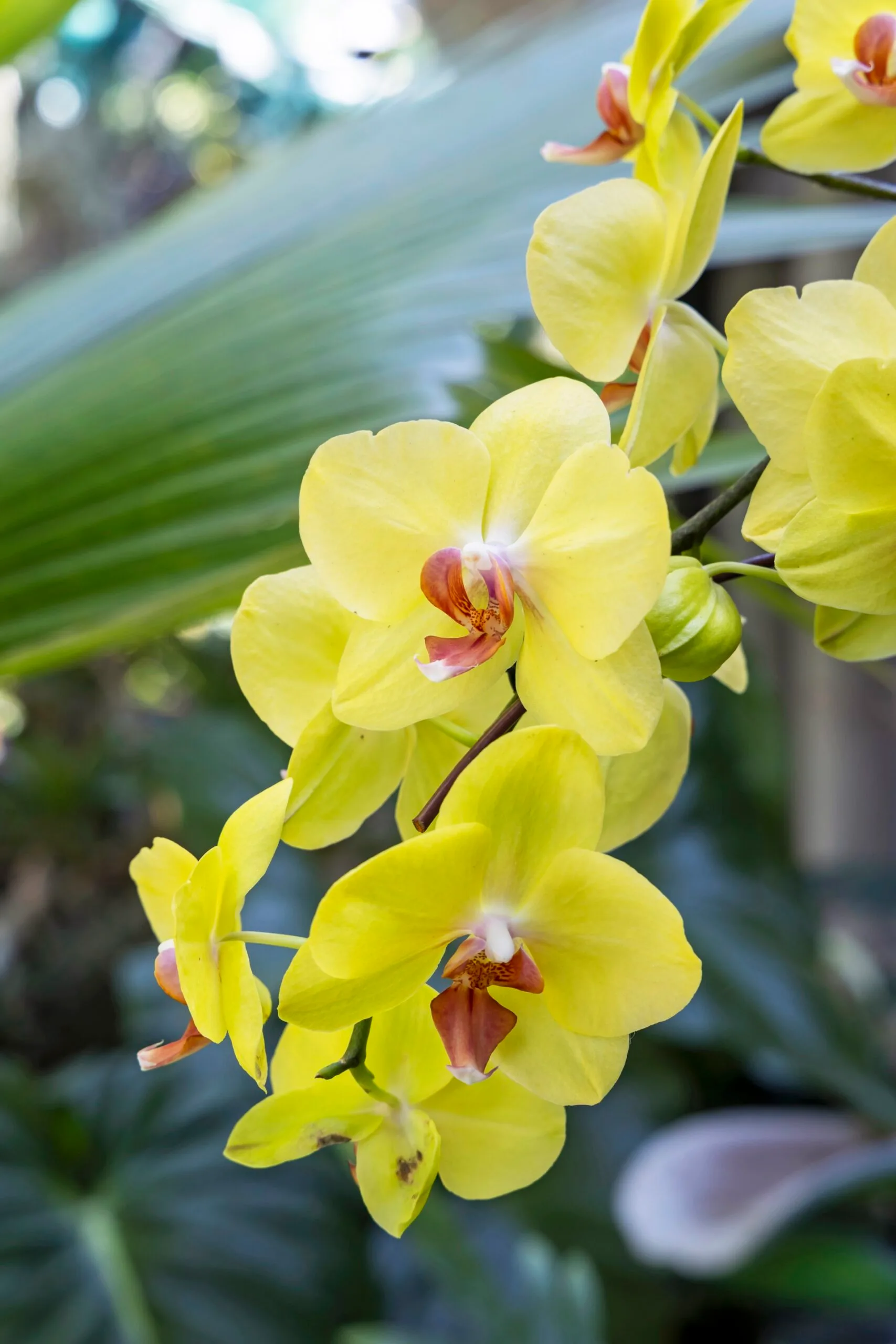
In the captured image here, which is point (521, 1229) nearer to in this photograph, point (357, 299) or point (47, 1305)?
point (47, 1305)

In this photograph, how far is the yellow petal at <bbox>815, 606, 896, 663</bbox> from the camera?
0.61 ft

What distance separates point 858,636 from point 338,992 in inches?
4.3

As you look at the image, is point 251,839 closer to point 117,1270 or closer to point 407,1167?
point 407,1167

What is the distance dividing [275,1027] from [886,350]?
1.25 ft

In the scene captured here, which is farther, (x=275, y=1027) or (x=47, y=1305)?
(x=47, y=1305)

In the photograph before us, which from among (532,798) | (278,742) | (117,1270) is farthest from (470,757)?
(278,742)

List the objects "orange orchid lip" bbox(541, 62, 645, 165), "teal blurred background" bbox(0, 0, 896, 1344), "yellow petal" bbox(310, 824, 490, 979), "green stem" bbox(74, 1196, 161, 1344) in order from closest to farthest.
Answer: "yellow petal" bbox(310, 824, 490, 979), "orange orchid lip" bbox(541, 62, 645, 165), "teal blurred background" bbox(0, 0, 896, 1344), "green stem" bbox(74, 1196, 161, 1344)

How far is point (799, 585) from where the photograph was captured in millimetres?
167

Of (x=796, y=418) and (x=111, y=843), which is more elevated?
(x=796, y=418)

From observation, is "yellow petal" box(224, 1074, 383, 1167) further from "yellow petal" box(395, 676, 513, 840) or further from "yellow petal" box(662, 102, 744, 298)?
"yellow petal" box(662, 102, 744, 298)

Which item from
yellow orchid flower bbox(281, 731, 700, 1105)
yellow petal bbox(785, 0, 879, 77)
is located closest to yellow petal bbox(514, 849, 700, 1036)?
yellow orchid flower bbox(281, 731, 700, 1105)

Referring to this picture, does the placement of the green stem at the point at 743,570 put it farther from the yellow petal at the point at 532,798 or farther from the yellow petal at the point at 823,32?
the yellow petal at the point at 823,32

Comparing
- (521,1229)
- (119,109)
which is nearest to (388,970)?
(521,1229)

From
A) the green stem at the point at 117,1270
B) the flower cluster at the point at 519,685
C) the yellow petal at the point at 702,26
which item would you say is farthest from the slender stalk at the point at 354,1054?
the green stem at the point at 117,1270
